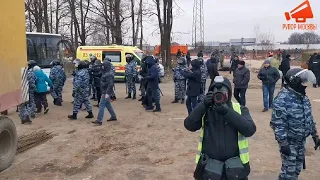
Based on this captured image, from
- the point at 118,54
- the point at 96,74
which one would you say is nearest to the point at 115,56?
the point at 118,54

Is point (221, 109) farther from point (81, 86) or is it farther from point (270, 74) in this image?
point (270, 74)

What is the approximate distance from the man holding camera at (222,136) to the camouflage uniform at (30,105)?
7424 mm

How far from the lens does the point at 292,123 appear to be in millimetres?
4469

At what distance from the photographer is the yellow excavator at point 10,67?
18.7 ft

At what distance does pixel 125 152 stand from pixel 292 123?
140 inches

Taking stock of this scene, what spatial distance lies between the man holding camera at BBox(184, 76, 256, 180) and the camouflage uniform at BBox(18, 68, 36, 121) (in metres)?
7.42

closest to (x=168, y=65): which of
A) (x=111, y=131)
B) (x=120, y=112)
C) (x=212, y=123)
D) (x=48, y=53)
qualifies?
(x=48, y=53)

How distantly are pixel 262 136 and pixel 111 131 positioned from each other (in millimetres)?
3464

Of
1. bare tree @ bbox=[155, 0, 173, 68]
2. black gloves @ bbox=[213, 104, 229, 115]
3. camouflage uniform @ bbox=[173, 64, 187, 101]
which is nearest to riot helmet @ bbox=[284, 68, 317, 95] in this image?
black gloves @ bbox=[213, 104, 229, 115]

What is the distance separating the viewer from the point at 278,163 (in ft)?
20.9

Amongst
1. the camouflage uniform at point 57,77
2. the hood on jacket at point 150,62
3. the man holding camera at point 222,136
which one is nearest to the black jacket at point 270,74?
the hood on jacket at point 150,62

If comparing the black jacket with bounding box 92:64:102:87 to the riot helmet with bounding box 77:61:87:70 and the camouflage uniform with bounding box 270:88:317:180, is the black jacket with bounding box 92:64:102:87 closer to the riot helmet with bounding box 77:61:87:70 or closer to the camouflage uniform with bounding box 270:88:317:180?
the riot helmet with bounding box 77:61:87:70

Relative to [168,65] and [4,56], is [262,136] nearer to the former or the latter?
[4,56]

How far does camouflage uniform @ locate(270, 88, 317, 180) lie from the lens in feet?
14.6
